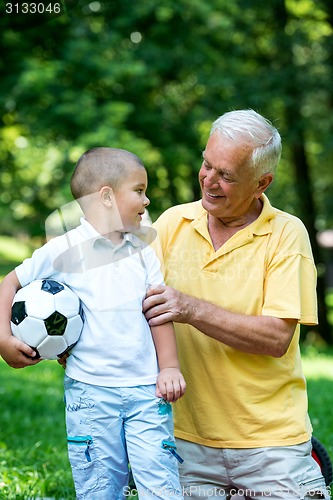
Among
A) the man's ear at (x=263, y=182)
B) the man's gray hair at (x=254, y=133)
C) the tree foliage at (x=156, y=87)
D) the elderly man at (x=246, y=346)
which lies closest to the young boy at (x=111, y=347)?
the elderly man at (x=246, y=346)

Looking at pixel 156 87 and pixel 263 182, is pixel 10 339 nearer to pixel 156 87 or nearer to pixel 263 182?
pixel 263 182

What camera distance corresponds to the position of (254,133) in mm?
3369

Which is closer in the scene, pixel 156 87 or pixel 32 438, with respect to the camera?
pixel 32 438

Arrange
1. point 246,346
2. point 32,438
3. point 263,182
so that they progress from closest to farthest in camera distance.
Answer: point 246,346, point 263,182, point 32,438

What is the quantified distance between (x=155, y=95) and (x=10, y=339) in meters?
11.5

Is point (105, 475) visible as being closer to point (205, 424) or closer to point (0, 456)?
point (205, 424)

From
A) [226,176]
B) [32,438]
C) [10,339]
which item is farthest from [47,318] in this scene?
[32,438]

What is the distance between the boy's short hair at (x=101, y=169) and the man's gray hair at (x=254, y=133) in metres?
0.51

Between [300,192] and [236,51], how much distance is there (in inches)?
119

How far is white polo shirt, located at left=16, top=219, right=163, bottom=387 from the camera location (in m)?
2.95

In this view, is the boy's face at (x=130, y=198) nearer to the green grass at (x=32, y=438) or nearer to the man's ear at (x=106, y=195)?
the man's ear at (x=106, y=195)

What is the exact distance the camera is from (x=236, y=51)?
1419 centimetres

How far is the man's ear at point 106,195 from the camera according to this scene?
3025 mm

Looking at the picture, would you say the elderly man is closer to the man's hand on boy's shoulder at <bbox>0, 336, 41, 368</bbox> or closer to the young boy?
the young boy
